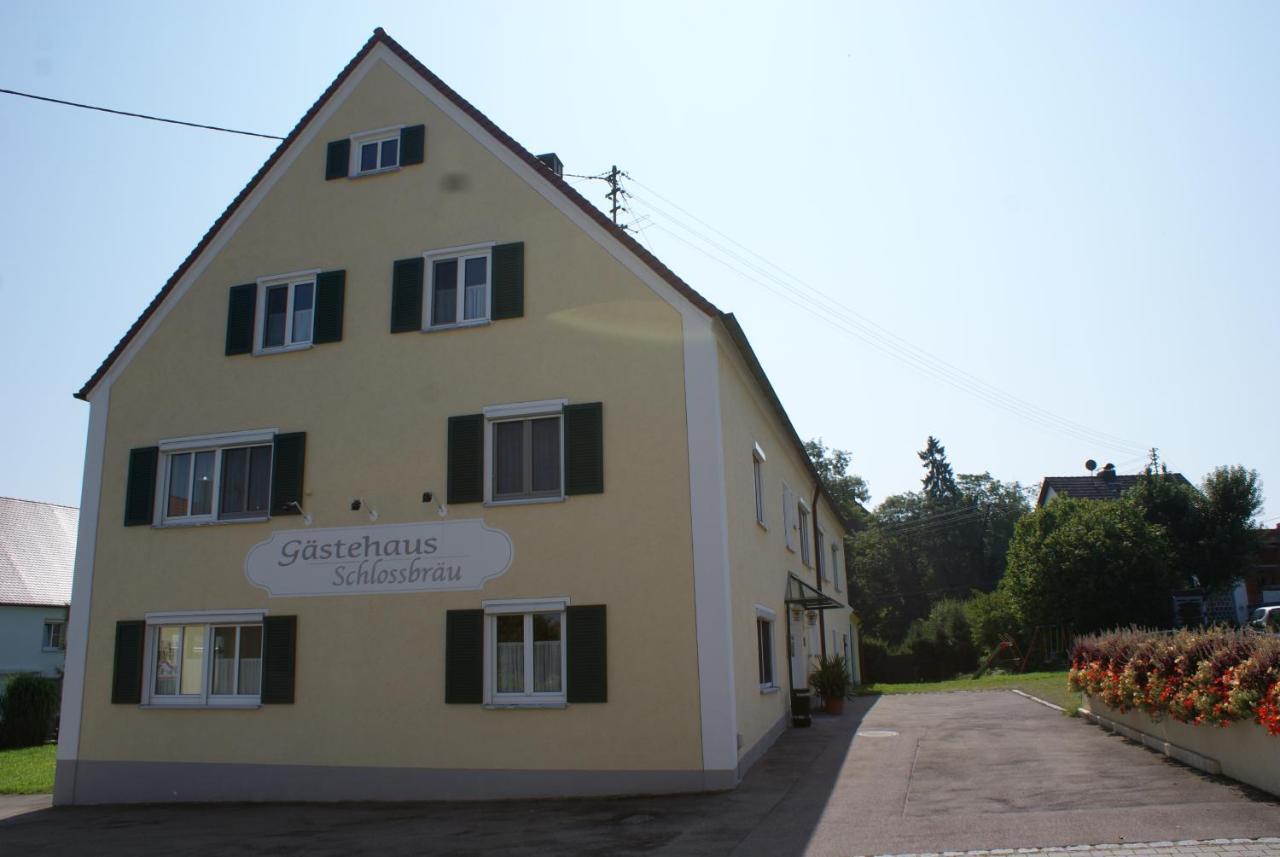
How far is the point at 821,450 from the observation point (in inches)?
2997

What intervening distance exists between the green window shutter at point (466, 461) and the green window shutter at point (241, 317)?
14.6 feet

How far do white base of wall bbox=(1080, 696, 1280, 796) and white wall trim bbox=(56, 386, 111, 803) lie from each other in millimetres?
16084

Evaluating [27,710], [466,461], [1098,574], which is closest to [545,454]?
[466,461]

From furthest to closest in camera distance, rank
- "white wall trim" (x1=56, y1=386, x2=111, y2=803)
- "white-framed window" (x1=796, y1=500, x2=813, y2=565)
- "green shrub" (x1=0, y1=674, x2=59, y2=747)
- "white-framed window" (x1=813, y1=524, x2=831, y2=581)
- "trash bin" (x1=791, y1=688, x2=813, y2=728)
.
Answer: "green shrub" (x1=0, y1=674, x2=59, y2=747), "white-framed window" (x1=813, y1=524, x2=831, y2=581), "white-framed window" (x1=796, y1=500, x2=813, y2=565), "trash bin" (x1=791, y1=688, x2=813, y2=728), "white wall trim" (x1=56, y1=386, x2=111, y2=803)

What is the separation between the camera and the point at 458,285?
15070 mm

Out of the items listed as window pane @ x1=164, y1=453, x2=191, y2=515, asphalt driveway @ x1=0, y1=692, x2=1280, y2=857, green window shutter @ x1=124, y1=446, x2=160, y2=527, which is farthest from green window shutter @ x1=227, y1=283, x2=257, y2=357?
asphalt driveway @ x1=0, y1=692, x2=1280, y2=857

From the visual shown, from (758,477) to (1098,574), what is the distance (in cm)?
2325

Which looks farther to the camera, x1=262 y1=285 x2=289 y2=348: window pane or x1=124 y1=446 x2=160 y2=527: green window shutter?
x1=262 y1=285 x2=289 y2=348: window pane

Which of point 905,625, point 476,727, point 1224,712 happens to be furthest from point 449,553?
point 905,625

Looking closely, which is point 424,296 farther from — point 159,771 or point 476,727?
point 159,771

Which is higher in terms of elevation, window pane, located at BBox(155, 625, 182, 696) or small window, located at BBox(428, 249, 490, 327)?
small window, located at BBox(428, 249, 490, 327)

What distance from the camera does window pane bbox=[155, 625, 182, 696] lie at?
15.3 m

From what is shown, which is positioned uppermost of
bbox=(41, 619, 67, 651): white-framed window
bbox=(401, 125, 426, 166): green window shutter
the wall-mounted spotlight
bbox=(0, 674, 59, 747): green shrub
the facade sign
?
bbox=(401, 125, 426, 166): green window shutter

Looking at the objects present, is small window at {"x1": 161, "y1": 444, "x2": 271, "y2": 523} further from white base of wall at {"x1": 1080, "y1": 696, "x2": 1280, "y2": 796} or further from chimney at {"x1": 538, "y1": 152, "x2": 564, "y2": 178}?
white base of wall at {"x1": 1080, "y1": 696, "x2": 1280, "y2": 796}
